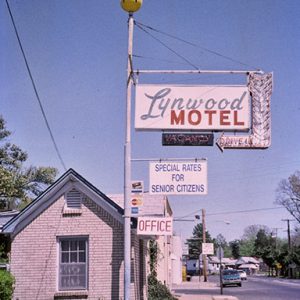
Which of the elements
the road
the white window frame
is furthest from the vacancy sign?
the road

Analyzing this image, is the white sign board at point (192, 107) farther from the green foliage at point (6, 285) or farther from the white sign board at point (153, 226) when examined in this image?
the green foliage at point (6, 285)

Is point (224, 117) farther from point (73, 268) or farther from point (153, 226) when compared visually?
point (73, 268)

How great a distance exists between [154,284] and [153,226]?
9493 mm

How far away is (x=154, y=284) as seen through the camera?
76.3 feet

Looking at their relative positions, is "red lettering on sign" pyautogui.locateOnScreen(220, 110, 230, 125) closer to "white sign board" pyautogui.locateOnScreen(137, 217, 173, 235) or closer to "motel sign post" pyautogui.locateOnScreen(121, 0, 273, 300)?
"motel sign post" pyautogui.locateOnScreen(121, 0, 273, 300)

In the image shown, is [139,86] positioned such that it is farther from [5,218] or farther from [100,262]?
[5,218]

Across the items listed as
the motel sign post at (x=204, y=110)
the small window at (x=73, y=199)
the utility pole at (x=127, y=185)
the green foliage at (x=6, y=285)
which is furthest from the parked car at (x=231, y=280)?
the utility pole at (x=127, y=185)

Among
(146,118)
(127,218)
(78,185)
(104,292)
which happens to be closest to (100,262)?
(104,292)

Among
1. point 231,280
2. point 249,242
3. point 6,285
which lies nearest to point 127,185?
point 6,285

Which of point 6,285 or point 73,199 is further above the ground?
point 73,199

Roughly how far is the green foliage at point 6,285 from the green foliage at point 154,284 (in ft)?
19.4

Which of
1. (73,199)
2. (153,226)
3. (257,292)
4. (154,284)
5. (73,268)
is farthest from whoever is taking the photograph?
(257,292)

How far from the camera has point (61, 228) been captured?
17828 millimetres

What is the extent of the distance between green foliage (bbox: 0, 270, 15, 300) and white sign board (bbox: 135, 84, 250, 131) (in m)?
5.98
